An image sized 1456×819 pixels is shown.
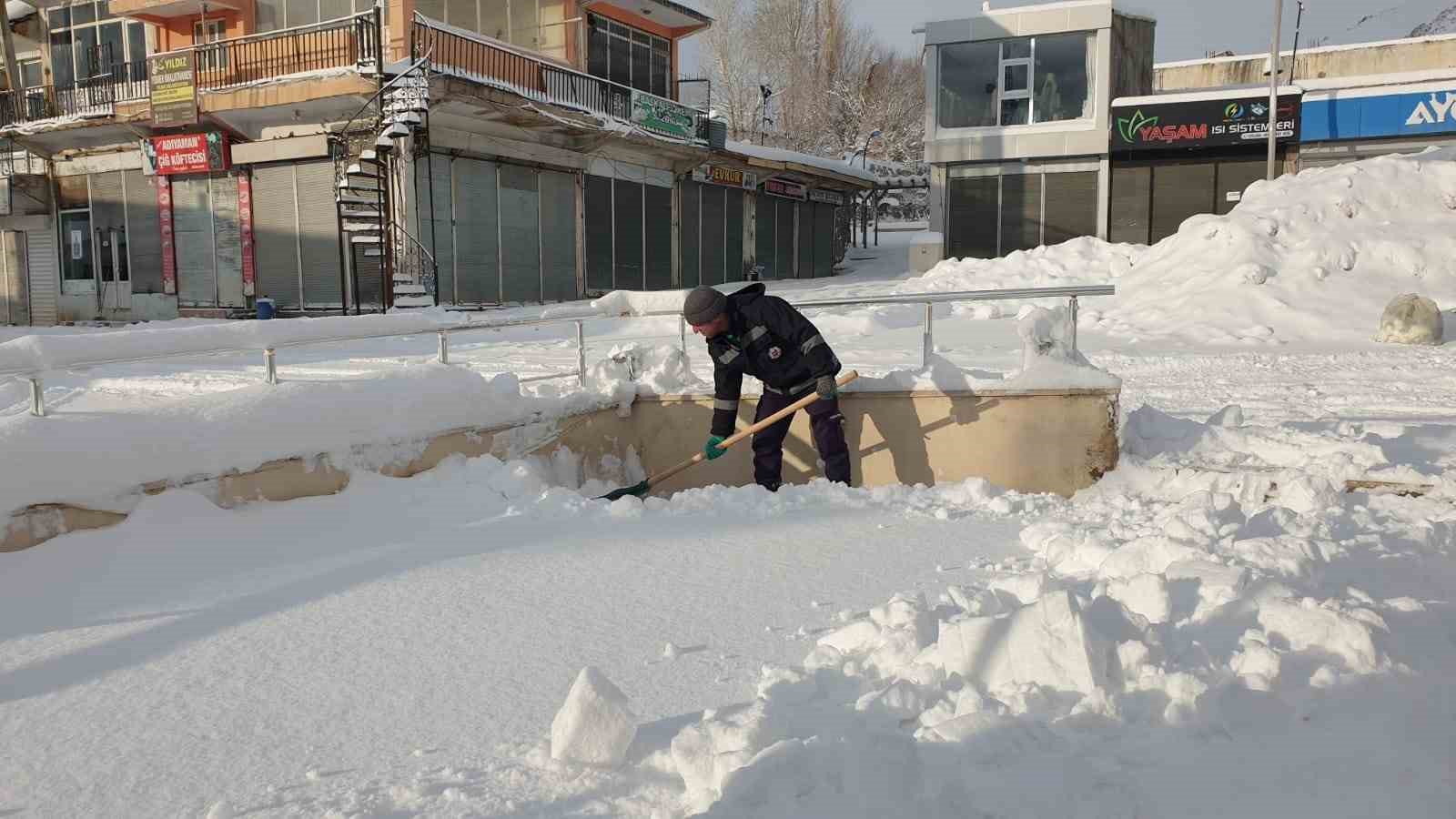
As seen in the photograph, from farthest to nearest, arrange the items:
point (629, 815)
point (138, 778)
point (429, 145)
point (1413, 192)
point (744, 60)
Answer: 1. point (744, 60)
2. point (429, 145)
3. point (1413, 192)
4. point (138, 778)
5. point (629, 815)

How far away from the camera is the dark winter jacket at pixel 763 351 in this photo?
6324 mm

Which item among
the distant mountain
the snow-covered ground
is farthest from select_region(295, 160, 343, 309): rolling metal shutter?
the distant mountain

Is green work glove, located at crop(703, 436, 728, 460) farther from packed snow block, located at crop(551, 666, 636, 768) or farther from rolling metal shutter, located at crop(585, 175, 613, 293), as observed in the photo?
rolling metal shutter, located at crop(585, 175, 613, 293)

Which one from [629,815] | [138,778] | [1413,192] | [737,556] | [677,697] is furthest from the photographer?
[1413,192]

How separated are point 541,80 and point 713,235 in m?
7.39

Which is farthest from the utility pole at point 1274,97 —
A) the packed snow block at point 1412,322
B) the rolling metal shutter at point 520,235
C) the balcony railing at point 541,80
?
the rolling metal shutter at point 520,235

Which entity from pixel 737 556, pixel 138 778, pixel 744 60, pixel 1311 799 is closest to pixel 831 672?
pixel 1311 799

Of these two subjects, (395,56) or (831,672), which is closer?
(831,672)

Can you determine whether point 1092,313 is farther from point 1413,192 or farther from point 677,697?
point 677,697

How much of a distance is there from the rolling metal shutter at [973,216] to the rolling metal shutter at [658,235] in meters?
6.67

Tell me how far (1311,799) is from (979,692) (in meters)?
0.79

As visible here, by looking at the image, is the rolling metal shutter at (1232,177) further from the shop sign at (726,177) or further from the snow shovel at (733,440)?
the snow shovel at (733,440)

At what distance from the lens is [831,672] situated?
301cm

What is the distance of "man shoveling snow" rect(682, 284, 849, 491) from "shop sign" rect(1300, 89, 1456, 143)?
20999mm
